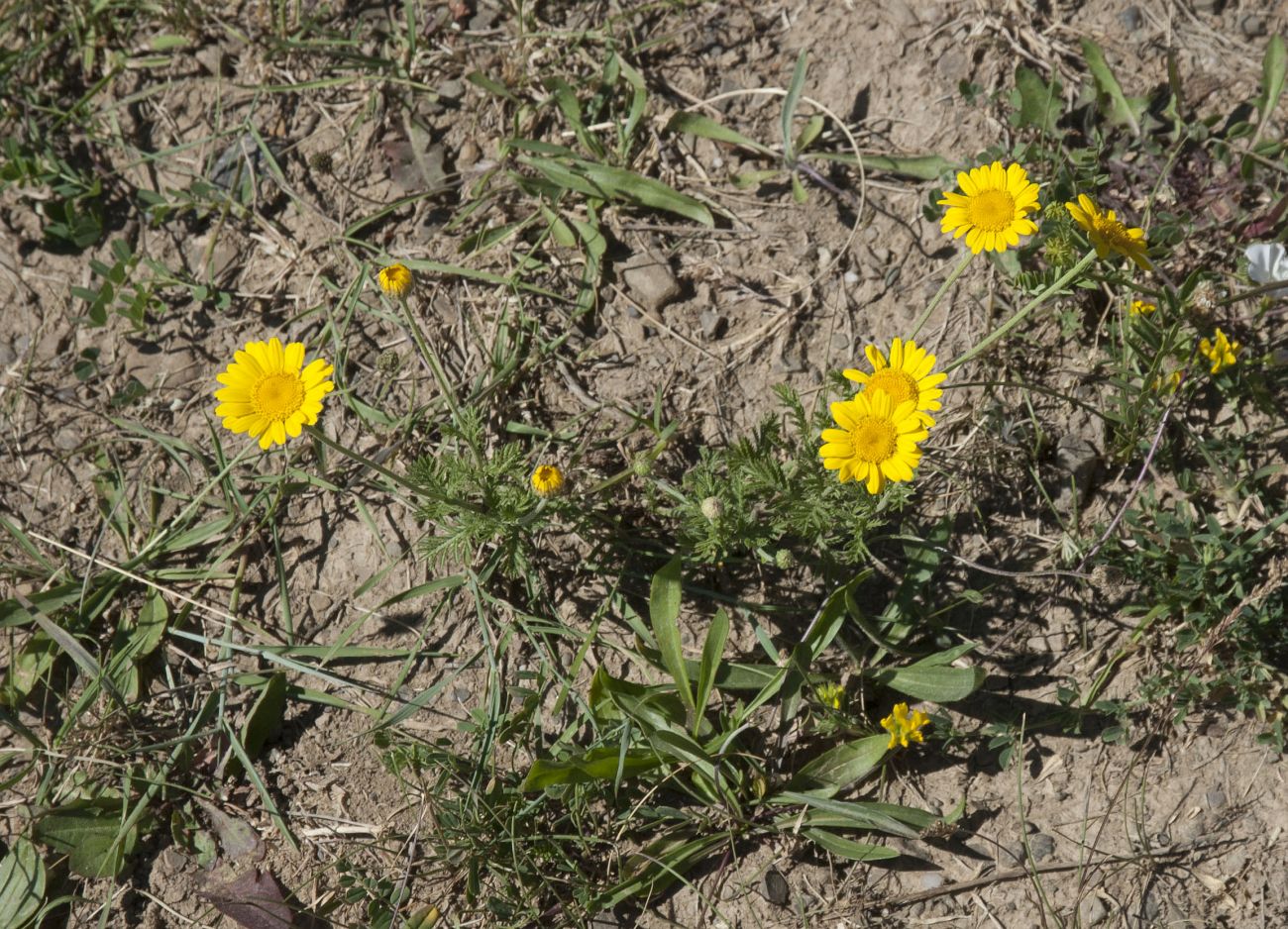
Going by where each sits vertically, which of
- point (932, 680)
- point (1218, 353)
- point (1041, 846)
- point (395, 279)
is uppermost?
point (1218, 353)

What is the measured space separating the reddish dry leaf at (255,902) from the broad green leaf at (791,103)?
9.43 ft

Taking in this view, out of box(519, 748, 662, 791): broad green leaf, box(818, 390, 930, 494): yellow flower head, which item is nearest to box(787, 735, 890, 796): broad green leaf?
box(519, 748, 662, 791): broad green leaf

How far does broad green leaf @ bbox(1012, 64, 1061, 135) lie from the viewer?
331 centimetres

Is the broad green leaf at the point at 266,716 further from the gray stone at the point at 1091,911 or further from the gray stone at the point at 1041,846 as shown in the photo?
the gray stone at the point at 1091,911

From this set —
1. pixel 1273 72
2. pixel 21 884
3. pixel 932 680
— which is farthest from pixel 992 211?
pixel 21 884

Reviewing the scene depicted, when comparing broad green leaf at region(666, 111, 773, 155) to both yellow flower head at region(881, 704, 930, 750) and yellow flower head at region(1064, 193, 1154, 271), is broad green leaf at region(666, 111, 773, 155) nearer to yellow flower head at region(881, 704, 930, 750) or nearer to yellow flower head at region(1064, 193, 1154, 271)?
yellow flower head at region(1064, 193, 1154, 271)

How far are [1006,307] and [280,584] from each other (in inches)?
99.7

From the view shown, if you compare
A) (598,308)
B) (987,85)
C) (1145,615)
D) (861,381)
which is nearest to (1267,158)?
(987,85)

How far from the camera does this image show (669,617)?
2.98 m

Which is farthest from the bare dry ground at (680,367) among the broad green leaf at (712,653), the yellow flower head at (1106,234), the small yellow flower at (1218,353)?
the yellow flower head at (1106,234)

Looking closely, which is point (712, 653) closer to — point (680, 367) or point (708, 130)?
point (680, 367)

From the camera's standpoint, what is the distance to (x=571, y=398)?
11.1 ft

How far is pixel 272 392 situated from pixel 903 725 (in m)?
1.95

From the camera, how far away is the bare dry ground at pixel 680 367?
2898mm
